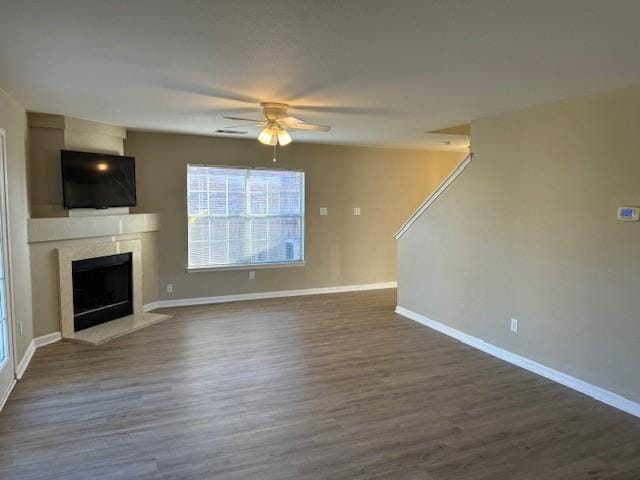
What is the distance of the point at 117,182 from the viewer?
17.1 feet

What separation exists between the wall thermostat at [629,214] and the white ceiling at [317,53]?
2.87ft

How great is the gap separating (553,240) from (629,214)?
658mm

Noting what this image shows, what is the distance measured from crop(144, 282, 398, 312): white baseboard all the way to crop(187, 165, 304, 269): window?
469mm

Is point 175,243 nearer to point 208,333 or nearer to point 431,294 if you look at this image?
point 208,333

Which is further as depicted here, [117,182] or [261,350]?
[117,182]

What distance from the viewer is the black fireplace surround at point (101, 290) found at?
492 cm

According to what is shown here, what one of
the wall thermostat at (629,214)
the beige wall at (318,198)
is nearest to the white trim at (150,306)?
the beige wall at (318,198)

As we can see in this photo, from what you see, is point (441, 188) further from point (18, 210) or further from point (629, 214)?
point (18, 210)

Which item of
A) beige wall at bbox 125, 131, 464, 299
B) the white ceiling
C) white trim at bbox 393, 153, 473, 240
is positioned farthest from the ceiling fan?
beige wall at bbox 125, 131, 464, 299

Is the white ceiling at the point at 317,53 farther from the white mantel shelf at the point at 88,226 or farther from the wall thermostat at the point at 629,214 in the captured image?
the white mantel shelf at the point at 88,226

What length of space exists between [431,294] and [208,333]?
2.63 metres

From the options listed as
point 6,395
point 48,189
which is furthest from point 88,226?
point 6,395

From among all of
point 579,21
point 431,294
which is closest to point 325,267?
point 431,294

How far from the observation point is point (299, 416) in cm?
300
